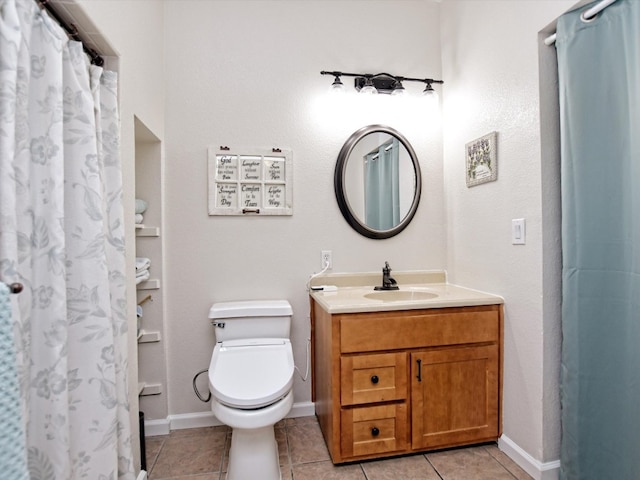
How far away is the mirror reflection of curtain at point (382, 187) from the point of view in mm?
2283

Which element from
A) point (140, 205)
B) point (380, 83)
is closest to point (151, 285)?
point (140, 205)

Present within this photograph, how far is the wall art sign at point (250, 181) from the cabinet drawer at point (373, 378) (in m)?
1.02

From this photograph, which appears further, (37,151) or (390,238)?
(390,238)

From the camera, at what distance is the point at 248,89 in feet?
7.17

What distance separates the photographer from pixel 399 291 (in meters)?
2.19

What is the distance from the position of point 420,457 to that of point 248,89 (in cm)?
234

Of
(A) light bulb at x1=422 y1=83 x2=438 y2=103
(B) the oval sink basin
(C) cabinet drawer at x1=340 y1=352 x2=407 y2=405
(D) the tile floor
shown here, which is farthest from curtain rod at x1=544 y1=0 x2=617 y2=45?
(D) the tile floor

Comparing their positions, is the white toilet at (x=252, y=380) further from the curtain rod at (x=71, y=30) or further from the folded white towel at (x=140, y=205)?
the curtain rod at (x=71, y=30)

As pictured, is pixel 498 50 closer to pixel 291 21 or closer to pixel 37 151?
pixel 291 21

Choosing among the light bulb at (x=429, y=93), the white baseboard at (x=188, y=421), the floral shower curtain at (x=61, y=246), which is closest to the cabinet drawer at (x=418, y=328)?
the white baseboard at (x=188, y=421)

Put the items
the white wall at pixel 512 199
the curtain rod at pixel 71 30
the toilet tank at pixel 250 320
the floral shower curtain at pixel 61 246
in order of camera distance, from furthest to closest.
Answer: the toilet tank at pixel 250 320, the white wall at pixel 512 199, the curtain rod at pixel 71 30, the floral shower curtain at pixel 61 246

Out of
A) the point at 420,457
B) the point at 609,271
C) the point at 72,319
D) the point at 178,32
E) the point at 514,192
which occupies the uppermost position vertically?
the point at 178,32

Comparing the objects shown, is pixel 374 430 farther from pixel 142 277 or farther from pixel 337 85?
pixel 337 85

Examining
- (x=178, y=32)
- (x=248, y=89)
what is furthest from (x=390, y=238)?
(x=178, y=32)
